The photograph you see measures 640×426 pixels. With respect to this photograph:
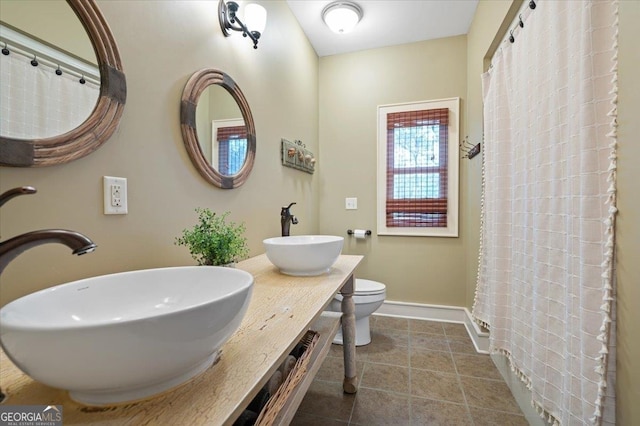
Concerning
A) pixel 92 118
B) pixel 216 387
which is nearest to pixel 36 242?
pixel 216 387

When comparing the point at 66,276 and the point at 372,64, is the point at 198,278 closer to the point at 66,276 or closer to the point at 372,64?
the point at 66,276

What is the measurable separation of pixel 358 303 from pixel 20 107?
1894 mm

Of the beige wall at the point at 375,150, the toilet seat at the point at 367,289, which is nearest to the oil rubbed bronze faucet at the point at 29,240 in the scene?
the toilet seat at the point at 367,289

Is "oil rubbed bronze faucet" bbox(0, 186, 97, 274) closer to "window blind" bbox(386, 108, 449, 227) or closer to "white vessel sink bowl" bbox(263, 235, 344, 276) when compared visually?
"white vessel sink bowl" bbox(263, 235, 344, 276)

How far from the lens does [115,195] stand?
34.5 inches

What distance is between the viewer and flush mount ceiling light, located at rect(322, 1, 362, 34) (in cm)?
211

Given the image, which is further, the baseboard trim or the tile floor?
the baseboard trim

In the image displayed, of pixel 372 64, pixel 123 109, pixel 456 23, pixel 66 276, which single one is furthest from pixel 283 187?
pixel 456 23

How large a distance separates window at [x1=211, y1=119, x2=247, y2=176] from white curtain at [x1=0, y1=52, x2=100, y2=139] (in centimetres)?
56

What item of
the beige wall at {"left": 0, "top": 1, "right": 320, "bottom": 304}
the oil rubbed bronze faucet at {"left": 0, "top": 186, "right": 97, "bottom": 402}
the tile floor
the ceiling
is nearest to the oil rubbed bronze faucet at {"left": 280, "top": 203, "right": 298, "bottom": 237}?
the beige wall at {"left": 0, "top": 1, "right": 320, "bottom": 304}

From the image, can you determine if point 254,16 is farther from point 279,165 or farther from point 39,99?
point 39,99

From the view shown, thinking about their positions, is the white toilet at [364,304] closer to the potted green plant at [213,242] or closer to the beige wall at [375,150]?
the beige wall at [375,150]

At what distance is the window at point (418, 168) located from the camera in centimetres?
251

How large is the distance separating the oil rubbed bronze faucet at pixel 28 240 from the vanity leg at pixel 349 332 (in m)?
1.18
